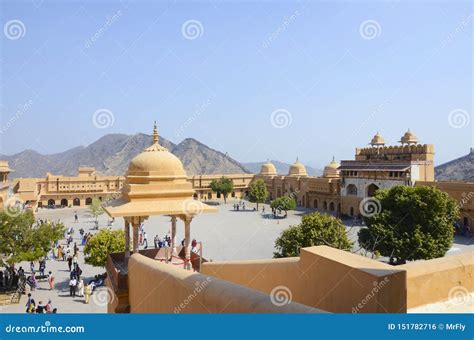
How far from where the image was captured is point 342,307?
532cm

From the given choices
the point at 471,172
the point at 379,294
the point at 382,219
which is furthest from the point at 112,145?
the point at 379,294

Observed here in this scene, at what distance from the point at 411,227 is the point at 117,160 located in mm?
142358

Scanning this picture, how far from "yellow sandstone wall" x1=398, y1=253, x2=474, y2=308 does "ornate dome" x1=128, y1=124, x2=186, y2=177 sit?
5.20 meters

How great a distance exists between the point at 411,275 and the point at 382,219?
14.4 metres

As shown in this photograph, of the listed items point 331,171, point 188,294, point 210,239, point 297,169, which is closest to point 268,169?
point 297,169

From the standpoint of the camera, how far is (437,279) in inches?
213

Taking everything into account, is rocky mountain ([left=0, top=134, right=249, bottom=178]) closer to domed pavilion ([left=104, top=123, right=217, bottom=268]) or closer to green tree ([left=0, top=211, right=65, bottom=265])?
green tree ([left=0, top=211, right=65, bottom=265])

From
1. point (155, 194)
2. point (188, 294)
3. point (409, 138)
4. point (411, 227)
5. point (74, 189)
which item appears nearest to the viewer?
point (188, 294)

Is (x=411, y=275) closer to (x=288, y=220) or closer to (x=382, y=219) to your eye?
(x=382, y=219)

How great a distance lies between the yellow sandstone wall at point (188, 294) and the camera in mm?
3617

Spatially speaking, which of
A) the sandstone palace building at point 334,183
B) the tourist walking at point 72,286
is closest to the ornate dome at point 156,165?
the tourist walking at point 72,286

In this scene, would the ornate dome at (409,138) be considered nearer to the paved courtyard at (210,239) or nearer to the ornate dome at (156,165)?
the paved courtyard at (210,239)

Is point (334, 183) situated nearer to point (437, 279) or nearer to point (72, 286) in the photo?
point (72, 286)

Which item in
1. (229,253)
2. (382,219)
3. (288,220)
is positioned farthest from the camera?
(288,220)
